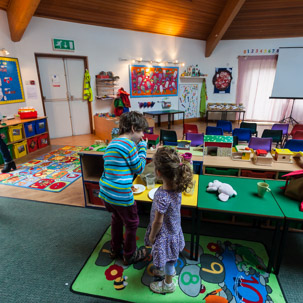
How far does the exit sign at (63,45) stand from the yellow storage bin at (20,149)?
2.69 metres

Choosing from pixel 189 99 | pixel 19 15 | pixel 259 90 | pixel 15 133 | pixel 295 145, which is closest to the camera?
pixel 295 145

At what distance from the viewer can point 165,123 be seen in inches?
323

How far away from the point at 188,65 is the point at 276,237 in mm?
7366

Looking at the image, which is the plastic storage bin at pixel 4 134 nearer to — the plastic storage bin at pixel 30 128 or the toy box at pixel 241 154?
the plastic storage bin at pixel 30 128

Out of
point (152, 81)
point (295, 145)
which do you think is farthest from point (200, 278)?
point (152, 81)

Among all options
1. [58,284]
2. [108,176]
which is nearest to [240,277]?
[108,176]

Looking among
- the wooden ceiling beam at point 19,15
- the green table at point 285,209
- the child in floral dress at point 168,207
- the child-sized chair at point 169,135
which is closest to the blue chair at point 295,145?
the green table at point 285,209

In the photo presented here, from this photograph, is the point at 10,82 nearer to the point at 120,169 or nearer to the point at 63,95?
the point at 63,95

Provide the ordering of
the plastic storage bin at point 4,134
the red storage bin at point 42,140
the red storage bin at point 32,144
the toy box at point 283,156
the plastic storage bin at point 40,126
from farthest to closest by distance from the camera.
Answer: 1. the red storage bin at point 42,140
2. the plastic storage bin at point 40,126
3. the red storage bin at point 32,144
4. the plastic storage bin at point 4,134
5. the toy box at point 283,156

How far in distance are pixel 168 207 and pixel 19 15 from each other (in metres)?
5.44

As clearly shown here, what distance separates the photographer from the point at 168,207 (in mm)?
1455

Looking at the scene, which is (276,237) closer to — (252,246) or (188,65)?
(252,246)

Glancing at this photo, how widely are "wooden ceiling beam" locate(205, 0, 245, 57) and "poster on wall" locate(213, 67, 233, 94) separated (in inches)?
31.3

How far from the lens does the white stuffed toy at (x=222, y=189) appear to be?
1.83m
